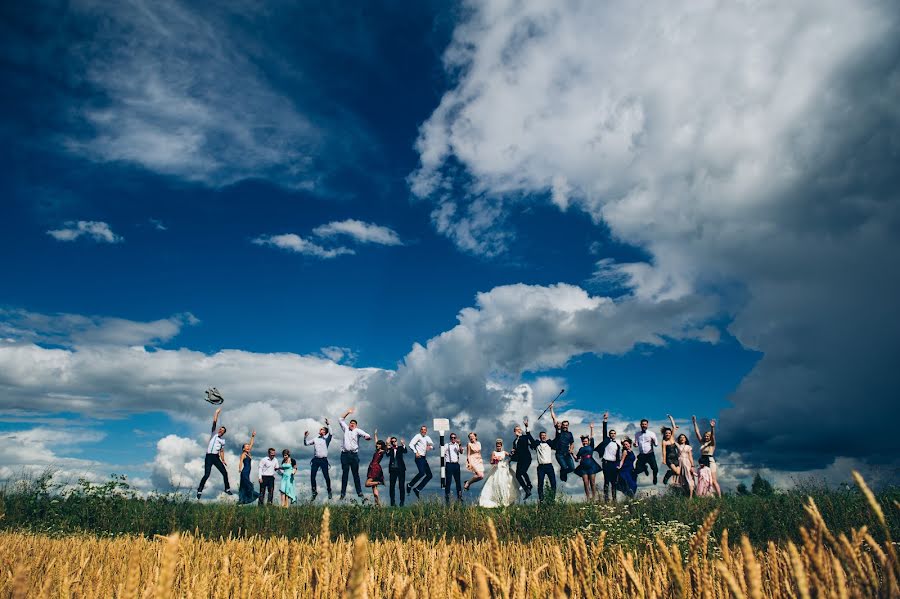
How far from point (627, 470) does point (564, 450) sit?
1900mm

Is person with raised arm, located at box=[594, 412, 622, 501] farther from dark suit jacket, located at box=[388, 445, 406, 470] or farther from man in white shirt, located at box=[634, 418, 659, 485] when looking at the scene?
dark suit jacket, located at box=[388, 445, 406, 470]

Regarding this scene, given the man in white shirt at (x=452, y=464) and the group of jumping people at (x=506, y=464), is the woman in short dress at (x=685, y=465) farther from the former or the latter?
the man in white shirt at (x=452, y=464)

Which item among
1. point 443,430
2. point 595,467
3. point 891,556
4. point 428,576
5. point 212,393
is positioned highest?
point 212,393

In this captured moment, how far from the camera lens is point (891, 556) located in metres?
1.90

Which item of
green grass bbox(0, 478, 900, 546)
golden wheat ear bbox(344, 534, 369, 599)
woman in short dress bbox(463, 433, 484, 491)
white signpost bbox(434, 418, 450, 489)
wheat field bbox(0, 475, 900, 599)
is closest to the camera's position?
golden wheat ear bbox(344, 534, 369, 599)

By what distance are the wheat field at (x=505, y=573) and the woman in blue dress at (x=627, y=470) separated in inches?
264

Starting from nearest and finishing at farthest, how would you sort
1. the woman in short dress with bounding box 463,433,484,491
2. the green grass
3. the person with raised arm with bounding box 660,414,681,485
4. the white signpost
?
1. the green grass
2. the person with raised arm with bounding box 660,414,681,485
3. the woman in short dress with bounding box 463,433,484,491
4. the white signpost

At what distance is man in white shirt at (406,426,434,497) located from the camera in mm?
18516

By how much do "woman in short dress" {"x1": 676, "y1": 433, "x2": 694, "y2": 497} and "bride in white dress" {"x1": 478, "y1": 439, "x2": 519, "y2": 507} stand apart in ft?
16.1

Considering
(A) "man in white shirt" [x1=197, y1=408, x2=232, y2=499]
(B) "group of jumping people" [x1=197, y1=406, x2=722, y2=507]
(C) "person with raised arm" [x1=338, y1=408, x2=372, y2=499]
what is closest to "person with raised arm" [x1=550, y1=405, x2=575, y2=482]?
(B) "group of jumping people" [x1=197, y1=406, x2=722, y2=507]

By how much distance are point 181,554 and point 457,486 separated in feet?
41.2

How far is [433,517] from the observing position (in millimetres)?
14484

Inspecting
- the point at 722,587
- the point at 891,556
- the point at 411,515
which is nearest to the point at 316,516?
the point at 411,515

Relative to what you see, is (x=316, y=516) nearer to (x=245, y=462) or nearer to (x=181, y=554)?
(x=245, y=462)
